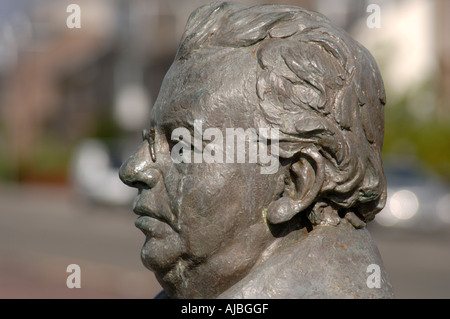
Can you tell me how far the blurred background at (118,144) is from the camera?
10811 millimetres

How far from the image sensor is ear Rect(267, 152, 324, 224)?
8.11 feet

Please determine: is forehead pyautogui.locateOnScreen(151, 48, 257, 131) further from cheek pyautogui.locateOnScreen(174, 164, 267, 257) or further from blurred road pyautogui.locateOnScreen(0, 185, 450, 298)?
blurred road pyautogui.locateOnScreen(0, 185, 450, 298)

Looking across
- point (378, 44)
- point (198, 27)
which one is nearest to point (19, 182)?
point (378, 44)

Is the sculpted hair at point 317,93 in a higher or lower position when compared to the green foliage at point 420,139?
lower

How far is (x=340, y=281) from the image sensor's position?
8.09 feet

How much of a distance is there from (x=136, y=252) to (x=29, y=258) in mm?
1815

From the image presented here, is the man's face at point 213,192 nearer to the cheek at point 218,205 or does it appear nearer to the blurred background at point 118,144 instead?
the cheek at point 218,205

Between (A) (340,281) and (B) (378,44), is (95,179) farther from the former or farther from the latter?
(A) (340,281)

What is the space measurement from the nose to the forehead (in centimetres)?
16

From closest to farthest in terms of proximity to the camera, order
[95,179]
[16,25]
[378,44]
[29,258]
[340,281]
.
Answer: [340,281]
[29,258]
[95,179]
[378,44]
[16,25]

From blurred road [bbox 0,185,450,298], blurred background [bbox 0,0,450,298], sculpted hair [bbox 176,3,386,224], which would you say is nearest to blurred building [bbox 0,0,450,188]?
blurred background [bbox 0,0,450,298]

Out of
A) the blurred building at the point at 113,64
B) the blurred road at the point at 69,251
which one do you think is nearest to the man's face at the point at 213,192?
the blurred road at the point at 69,251

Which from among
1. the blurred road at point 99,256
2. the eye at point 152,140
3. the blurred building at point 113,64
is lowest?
the eye at point 152,140

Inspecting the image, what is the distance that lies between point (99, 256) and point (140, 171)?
9667 mm
